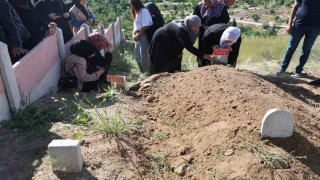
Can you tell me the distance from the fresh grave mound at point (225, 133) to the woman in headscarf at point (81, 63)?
1.07 m

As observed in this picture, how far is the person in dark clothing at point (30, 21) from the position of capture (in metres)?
4.17

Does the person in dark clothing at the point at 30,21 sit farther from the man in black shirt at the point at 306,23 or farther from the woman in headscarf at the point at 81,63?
the man in black shirt at the point at 306,23

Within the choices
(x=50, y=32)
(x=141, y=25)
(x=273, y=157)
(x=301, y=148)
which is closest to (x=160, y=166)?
(x=273, y=157)

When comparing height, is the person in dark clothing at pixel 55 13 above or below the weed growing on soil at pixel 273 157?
above

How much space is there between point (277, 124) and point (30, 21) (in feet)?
12.7

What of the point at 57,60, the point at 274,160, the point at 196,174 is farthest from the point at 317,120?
the point at 57,60

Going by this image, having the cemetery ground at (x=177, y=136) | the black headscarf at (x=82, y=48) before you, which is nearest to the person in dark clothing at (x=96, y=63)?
the black headscarf at (x=82, y=48)

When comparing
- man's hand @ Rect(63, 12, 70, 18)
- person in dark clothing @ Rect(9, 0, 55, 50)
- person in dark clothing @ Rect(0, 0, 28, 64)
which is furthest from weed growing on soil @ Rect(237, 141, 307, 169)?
man's hand @ Rect(63, 12, 70, 18)

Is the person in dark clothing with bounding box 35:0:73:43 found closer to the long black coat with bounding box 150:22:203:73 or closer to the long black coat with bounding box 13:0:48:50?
the long black coat with bounding box 13:0:48:50

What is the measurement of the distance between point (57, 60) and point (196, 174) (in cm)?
302

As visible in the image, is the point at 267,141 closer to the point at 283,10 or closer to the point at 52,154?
the point at 52,154

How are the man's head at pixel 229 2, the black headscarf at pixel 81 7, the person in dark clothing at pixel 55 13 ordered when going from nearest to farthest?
the man's head at pixel 229 2
the person in dark clothing at pixel 55 13
the black headscarf at pixel 81 7

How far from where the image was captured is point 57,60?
433 cm

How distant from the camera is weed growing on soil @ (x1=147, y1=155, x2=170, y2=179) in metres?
2.32
